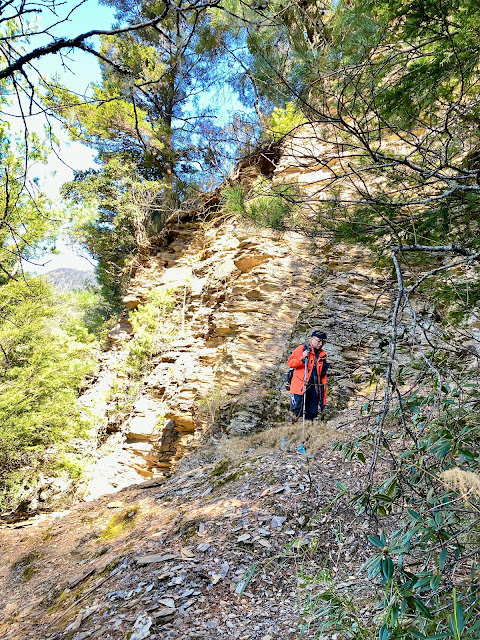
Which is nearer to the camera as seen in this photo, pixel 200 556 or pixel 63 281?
pixel 200 556

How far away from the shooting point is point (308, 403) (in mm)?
5812

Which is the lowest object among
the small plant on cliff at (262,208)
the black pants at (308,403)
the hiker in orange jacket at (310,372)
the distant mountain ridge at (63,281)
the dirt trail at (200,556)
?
the dirt trail at (200,556)

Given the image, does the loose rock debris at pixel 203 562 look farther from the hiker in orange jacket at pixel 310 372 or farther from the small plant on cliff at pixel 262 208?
the small plant on cliff at pixel 262 208

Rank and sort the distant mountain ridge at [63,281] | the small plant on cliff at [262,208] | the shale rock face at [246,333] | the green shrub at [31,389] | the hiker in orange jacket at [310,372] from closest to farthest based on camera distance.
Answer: the small plant on cliff at [262,208]
the hiker in orange jacket at [310,372]
the shale rock face at [246,333]
the green shrub at [31,389]
the distant mountain ridge at [63,281]

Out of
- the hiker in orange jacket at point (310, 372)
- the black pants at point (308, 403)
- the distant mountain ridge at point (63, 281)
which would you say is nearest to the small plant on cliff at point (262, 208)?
the hiker in orange jacket at point (310, 372)

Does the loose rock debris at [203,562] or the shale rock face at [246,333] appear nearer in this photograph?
the loose rock debris at [203,562]

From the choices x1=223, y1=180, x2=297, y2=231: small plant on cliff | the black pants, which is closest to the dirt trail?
the black pants

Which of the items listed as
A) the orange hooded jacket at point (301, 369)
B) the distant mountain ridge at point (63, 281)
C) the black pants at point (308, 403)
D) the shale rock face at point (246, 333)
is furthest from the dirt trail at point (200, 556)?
the distant mountain ridge at point (63, 281)

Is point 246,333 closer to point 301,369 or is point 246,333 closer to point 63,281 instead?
point 301,369

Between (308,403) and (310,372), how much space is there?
776 millimetres

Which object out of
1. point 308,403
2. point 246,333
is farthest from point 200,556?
point 246,333

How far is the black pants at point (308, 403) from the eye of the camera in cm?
563

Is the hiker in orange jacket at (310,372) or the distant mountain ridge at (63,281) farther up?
the distant mountain ridge at (63,281)

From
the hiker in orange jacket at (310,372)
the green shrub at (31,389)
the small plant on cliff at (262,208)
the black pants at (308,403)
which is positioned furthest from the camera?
the green shrub at (31,389)
